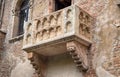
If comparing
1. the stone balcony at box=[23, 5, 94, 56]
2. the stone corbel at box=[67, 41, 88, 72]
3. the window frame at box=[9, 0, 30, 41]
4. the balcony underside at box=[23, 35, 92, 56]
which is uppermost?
A: the window frame at box=[9, 0, 30, 41]

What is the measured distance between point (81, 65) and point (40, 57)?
158cm

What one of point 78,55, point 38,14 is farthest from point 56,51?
point 38,14

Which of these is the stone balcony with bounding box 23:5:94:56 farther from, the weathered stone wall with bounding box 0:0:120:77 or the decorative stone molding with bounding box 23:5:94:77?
the weathered stone wall with bounding box 0:0:120:77

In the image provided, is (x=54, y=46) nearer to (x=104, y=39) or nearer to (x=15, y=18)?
(x=104, y=39)

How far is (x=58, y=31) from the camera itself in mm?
7801

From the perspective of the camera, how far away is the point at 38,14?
1004 cm

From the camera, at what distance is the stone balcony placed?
24.6 ft

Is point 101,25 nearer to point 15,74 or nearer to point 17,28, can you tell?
point 15,74

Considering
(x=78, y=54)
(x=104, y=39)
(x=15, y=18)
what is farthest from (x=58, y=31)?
(x=15, y=18)

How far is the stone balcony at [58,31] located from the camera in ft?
24.6

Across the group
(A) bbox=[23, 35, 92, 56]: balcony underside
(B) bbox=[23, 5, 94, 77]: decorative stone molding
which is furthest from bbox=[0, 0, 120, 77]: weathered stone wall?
(A) bbox=[23, 35, 92, 56]: balcony underside

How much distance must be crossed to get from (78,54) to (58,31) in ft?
2.93

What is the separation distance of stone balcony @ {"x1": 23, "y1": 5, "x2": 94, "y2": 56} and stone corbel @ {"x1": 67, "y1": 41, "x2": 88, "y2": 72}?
12 centimetres

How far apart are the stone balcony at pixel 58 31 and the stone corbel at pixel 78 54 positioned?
0.39 feet
